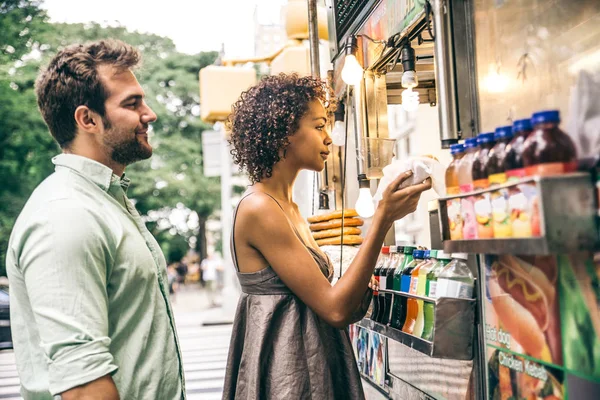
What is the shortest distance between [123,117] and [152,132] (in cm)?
2339

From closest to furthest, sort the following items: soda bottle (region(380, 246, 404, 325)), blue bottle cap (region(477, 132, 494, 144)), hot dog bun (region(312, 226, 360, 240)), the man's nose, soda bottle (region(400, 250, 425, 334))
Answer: blue bottle cap (region(477, 132, 494, 144)) → the man's nose → soda bottle (region(400, 250, 425, 334)) → soda bottle (region(380, 246, 404, 325)) → hot dog bun (region(312, 226, 360, 240))

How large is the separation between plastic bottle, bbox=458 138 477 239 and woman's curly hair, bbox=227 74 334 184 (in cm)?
85

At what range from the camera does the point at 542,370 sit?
2023 millimetres

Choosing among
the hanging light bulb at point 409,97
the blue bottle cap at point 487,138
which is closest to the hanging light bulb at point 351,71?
the hanging light bulb at point 409,97

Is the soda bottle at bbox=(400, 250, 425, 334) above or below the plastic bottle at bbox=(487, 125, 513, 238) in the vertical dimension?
below

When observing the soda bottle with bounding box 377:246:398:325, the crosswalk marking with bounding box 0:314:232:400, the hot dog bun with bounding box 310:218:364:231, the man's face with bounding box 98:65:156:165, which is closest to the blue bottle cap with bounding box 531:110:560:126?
the man's face with bounding box 98:65:156:165

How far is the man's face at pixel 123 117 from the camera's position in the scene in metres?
2.05

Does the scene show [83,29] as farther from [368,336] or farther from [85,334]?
[85,334]

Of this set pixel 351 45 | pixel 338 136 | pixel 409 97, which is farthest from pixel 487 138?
pixel 338 136

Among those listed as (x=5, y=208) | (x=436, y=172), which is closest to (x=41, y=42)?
(x=5, y=208)

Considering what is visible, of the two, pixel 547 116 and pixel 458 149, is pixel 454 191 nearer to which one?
pixel 458 149

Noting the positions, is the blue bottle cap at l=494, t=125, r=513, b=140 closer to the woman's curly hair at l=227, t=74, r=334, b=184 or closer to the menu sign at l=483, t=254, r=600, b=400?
the menu sign at l=483, t=254, r=600, b=400

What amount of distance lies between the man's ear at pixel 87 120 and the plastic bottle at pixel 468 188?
1219 mm

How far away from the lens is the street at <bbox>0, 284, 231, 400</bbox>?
8.45 metres
